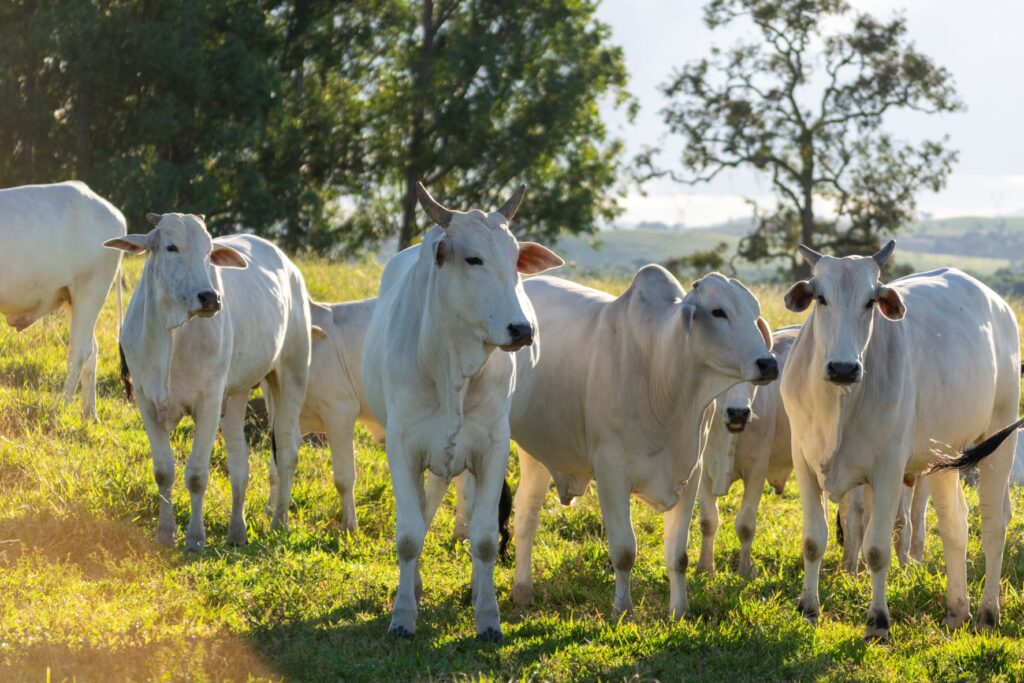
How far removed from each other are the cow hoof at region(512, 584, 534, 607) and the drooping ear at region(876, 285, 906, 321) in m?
2.85

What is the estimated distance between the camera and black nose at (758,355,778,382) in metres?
7.16

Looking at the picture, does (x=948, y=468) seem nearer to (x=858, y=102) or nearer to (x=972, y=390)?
(x=972, y=390)

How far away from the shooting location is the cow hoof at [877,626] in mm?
7650

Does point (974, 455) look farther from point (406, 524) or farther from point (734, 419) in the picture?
point (406, 524)

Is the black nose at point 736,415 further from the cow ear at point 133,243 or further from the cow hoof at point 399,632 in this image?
the cow ear at point 133,243

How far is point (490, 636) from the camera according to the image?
7.06 meters

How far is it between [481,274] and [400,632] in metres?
1.98

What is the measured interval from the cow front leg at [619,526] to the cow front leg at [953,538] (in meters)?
2.19

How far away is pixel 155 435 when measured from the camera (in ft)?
28.9

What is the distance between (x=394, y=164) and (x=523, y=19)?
5340 millimetres

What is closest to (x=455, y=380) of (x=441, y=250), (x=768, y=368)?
(x=441, y=250)

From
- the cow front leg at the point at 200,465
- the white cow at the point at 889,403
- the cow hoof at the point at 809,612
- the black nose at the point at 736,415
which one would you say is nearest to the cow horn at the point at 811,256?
the white cow at the point at 889,403

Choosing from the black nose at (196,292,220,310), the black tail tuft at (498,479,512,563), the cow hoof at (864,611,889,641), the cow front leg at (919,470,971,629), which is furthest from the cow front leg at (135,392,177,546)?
the cow front leg at (919,470,971,629)

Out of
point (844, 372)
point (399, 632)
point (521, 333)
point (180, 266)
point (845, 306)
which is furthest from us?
point (180, 266)
